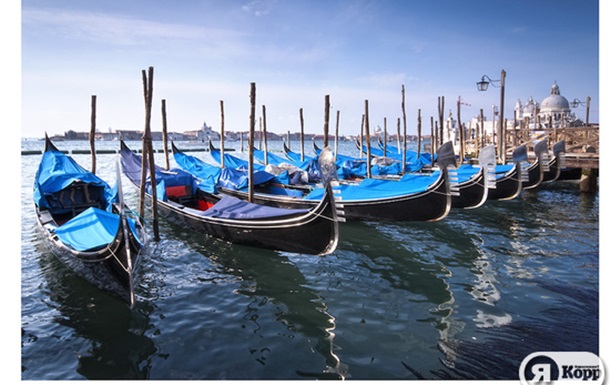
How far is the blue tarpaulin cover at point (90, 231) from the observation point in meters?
4.52

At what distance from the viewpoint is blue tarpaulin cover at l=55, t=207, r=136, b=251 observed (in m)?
Result: 4.52

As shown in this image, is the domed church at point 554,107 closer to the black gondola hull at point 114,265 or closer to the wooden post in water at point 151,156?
the wooden post in water at point 151,156

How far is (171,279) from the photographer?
544 centimetres

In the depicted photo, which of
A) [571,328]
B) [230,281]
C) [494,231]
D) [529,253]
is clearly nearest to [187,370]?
[230,281]

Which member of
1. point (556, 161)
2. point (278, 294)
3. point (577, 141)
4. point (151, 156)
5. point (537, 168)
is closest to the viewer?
point (278, 294)

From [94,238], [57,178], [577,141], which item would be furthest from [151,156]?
[577,141]

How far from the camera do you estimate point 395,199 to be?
7.89 m

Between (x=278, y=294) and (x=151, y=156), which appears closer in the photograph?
(x=278, y=294)

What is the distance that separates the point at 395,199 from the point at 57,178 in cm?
701

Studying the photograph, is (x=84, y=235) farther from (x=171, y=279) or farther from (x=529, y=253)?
(x=529, y=253)

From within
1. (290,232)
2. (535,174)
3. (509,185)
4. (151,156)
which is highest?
(151,156)

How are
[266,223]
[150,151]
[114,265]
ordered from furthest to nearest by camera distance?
[150,151] → [266,223] → [114,265]

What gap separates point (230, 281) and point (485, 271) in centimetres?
409

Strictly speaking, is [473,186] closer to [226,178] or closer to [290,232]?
[290,232]
